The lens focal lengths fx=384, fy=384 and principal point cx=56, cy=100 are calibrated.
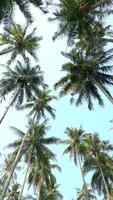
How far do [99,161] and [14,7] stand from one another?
2602cm

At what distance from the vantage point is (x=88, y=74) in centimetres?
3378

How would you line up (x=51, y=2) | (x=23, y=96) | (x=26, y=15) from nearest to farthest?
(x=26, y=15)
(x=51, y=2)
(x=23, y=96)

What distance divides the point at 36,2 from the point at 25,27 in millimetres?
11519

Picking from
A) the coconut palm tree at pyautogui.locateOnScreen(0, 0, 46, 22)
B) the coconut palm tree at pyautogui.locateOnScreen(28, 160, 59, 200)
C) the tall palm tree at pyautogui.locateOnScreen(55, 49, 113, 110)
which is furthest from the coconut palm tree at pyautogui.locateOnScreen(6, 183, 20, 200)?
the coconut palm tree at pyautogui.locateOnScreen(0, 0, 46, 22)

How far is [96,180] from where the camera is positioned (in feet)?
152

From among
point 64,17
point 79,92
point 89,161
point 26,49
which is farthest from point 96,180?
point 64,17

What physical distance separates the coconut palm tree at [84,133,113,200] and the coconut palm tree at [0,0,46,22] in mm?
24432

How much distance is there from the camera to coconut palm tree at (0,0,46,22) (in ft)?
68.1

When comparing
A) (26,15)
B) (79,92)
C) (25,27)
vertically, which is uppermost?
(25,27)

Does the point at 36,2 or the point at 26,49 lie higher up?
the point at 26,49

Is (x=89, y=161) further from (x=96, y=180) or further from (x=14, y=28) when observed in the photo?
(x=14, y=28)

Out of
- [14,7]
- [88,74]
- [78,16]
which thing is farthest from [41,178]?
[14,7]

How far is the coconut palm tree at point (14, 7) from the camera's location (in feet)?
68.1

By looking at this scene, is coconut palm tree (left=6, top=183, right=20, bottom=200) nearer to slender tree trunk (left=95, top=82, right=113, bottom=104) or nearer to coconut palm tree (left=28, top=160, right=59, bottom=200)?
coconut palm tree (left=28, top=160, right=59, bottom=200)
